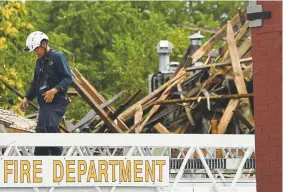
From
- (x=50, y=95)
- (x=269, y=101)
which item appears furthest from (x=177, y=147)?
(x=50, y=95)

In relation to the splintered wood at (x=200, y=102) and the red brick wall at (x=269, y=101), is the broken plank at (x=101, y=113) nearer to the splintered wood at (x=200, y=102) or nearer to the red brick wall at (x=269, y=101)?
the splintered wood at (x=200, y=102)

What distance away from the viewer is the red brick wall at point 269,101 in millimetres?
12336

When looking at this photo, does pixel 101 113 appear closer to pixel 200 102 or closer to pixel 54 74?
→ pixel 200 102

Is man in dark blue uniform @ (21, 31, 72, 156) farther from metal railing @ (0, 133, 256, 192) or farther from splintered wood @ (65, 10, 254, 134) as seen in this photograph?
splintered wood @ (65, 10, 254, 134)

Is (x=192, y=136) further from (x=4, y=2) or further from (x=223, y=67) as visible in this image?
(x=4, y=2)

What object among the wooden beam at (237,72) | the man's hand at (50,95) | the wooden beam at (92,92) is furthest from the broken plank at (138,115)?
the man's hand at (50,95)

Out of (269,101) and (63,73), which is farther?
(63,73)

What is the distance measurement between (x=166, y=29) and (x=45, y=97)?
92.4ft

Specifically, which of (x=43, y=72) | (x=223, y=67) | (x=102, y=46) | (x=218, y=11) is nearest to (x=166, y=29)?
(x=102, y=46)

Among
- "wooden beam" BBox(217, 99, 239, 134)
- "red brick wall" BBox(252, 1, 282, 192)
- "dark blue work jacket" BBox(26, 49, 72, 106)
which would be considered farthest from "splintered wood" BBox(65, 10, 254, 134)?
"red brick wall" BBox(252, 1, 282, 192)

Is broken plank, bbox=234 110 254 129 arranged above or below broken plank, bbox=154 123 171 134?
below

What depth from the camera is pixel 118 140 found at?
12.0m

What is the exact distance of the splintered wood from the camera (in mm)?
21203

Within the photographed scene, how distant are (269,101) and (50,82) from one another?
2.47m
